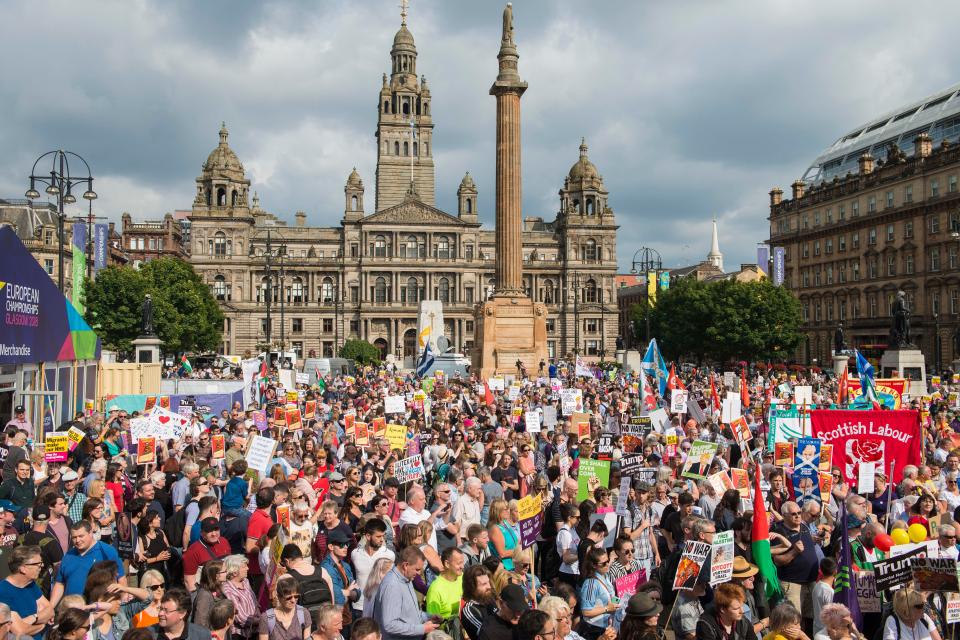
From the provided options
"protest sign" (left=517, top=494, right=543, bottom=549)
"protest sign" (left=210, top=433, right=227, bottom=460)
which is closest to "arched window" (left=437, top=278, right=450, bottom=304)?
"protest sign" (left=210, top=433, right=227, bottom=460)

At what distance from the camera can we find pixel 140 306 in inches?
2328

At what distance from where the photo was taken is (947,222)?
189 feet

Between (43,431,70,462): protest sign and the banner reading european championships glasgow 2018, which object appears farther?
the banner reading european championships glasgow 2018

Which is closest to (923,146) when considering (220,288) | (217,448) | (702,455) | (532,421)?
(532,421)

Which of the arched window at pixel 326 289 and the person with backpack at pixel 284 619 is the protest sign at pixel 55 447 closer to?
the person with backpack at pixel 284 619

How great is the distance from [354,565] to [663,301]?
223ft

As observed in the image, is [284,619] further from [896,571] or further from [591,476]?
[591,476]

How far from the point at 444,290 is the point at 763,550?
91142mm

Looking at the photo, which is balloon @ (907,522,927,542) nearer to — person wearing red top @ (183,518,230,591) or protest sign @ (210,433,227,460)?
person wearing red top @ (183,518,230,591)

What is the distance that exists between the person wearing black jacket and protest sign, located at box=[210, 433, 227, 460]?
9.16 meters

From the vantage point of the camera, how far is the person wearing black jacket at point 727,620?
6.25 metres

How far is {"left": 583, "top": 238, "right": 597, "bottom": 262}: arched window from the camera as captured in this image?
10194cm

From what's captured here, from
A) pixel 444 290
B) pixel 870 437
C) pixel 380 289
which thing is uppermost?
pixel 380 289

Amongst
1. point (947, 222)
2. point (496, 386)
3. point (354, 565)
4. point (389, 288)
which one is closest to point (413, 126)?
point (389, 288)
